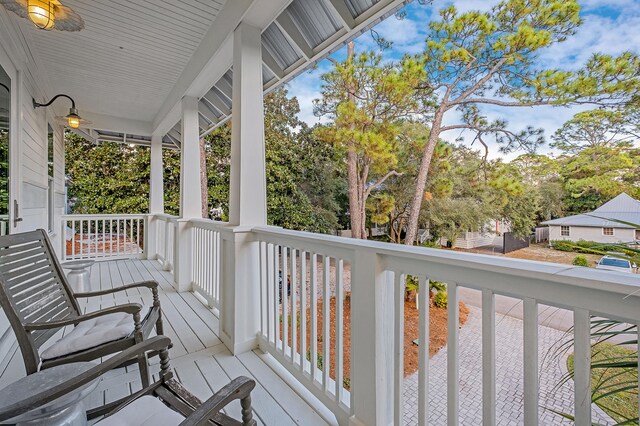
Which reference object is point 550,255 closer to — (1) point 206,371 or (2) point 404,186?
(1) point 206,371

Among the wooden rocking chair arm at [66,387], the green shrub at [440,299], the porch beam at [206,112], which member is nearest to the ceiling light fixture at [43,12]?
the wooden rocking chair arm at [66,387]

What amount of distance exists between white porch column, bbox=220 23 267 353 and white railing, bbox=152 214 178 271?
2.38m

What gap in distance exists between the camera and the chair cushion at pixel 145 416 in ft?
3.34

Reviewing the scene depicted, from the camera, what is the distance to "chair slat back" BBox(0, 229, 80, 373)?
1521 mm

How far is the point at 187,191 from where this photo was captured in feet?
13.3

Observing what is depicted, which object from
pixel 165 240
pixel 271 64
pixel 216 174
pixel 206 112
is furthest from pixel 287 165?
pixel 271 64

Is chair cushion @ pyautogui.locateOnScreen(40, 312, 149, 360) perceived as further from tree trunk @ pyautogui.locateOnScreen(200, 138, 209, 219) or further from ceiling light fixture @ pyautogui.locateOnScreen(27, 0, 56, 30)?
tree trunk @ pyautogui.locateOnScreen(200, 138, 209, 219)

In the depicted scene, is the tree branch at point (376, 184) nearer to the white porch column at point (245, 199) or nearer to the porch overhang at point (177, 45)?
the porch overhang at point (177, 45)

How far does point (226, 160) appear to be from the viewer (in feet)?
34.9

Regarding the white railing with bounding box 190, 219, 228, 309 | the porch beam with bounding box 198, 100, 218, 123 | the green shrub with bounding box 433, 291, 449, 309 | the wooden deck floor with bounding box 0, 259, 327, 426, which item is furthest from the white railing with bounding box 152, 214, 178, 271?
the green shrub with bounding box 433, 291, 449, 309

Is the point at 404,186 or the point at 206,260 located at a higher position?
the point at 404,186

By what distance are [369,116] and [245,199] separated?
304 cm

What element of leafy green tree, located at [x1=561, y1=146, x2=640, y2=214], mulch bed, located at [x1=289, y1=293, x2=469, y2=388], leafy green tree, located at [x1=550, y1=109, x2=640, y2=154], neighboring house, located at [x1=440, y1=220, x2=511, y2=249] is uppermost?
leafy green tree, located at [x1=550, y1=109, x2=640, y2=154]

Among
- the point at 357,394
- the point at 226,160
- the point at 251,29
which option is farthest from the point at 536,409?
the point at 226,160
